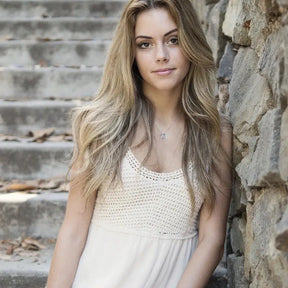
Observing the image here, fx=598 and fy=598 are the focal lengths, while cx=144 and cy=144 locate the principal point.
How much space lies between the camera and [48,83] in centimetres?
412

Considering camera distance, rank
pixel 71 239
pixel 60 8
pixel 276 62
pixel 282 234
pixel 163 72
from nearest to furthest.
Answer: pixel 282 234
pixel 276 62
pixel 163 72
pixel 71 239
pixel 60 8

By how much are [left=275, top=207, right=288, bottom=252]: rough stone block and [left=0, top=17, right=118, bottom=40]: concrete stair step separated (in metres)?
3.58

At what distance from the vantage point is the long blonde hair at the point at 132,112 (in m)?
2.23

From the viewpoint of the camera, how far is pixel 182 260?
2.30 m

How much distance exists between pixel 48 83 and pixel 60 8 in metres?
1.27

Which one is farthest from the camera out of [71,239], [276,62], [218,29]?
[218,29]

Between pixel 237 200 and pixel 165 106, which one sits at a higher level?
pixel 165 106

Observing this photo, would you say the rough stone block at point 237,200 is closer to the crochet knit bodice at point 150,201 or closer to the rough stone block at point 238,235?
the rough stone block at point 238,235

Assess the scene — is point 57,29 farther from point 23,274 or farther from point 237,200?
point 237,200

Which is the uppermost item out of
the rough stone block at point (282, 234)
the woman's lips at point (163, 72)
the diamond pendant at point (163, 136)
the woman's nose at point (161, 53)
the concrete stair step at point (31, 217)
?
the woman's nose at point (161, 53)

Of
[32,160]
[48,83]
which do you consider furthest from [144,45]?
[48,83]

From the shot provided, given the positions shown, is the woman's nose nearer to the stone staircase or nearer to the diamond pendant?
the diamond pendant

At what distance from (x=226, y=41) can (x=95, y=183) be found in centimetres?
100

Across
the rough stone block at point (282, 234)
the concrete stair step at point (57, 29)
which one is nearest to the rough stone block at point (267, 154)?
the rough stone block at point (282, 234)
